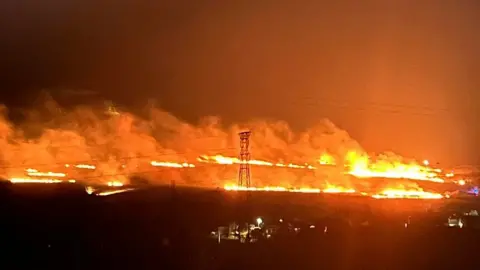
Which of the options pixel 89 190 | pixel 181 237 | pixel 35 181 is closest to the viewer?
pixel 181 237

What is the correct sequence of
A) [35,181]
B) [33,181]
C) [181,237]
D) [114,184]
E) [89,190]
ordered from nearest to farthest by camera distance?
[181,237], [33,181], [35,181], [89,190], [114,184]

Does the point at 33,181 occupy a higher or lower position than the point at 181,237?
higher

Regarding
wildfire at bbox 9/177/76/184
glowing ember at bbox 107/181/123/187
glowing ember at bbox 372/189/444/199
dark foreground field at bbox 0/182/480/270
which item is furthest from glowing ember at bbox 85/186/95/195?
glowing ember at bbox 372/189/444/199

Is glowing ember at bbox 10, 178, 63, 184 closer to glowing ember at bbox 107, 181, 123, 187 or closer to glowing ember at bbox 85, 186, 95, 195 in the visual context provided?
glowing ember at bbox 85, 186, 95, 195

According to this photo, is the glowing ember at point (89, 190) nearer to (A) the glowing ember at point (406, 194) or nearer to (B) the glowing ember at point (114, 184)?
(B) the glowing ember at point (114, 184)

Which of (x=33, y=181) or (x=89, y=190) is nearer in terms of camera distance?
(x=33, y=181)

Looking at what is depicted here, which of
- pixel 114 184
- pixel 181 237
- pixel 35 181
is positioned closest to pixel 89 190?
pixel 114 184

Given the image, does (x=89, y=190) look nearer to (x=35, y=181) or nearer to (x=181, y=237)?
(x=35, y=181)

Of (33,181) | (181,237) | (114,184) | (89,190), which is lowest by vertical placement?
(181,237)
